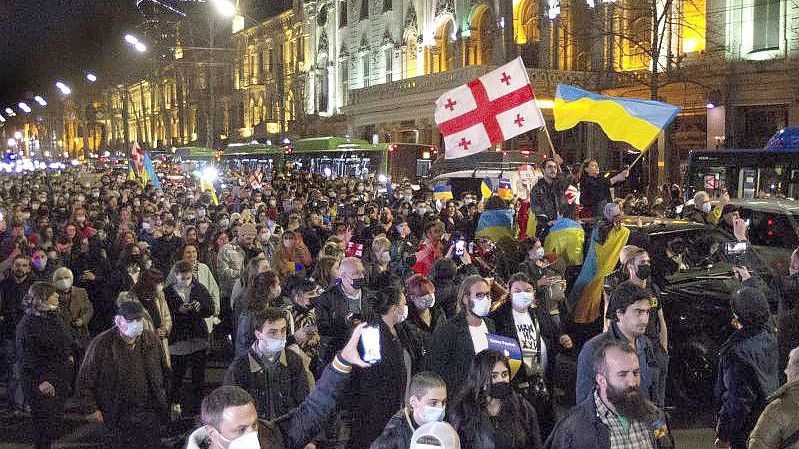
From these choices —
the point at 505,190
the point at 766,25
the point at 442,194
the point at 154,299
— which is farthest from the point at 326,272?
the point at 766,25

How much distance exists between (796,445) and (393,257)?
7032mm

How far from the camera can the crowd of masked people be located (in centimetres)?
432

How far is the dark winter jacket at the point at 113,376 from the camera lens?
20.6ft

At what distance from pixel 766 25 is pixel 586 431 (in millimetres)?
26432

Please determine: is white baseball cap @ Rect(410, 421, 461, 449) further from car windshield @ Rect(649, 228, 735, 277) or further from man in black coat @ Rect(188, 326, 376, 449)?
car windshield @ Rect(649, 228, 735, 277)

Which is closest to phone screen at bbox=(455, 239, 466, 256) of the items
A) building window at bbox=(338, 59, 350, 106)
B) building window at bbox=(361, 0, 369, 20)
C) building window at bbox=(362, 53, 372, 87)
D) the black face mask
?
the black face mask

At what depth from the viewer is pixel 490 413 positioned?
459cm

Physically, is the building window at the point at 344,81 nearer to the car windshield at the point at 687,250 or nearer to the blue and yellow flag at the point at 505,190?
the blue and yellow flag at the point at 505,190

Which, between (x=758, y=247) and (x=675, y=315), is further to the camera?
(x=758, y=247)

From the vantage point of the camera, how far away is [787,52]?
27047mm

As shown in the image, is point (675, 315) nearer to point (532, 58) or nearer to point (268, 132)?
point (532, 58)

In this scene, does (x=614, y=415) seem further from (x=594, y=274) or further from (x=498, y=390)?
(x=594, y=274)

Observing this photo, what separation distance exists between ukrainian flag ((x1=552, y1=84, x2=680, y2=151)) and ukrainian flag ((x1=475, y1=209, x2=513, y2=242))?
1435mm

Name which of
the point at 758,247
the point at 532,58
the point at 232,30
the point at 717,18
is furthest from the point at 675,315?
the point at 232,30
